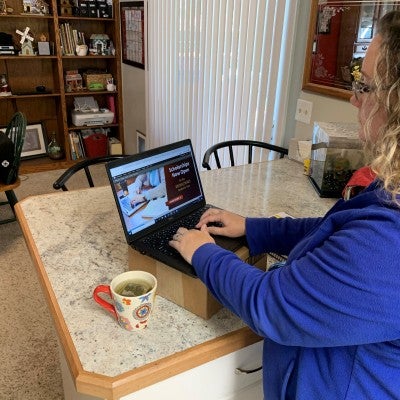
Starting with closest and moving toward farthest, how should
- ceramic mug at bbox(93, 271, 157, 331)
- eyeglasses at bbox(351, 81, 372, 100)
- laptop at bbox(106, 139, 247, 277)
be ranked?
eyeglasses at bbox(351, 81, 372, 100) → ceramic mug at bbox(93, 271, 157, 331) → laptop at bbox(106, 139, 247, 277)

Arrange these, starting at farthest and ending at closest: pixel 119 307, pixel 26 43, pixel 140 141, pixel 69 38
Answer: pixel 140 141 < pixel 69 38 < pixel 26 43 < pixel 119 307

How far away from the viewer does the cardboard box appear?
0.92m

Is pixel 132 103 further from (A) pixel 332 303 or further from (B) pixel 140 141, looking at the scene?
(A) pixel 332 303

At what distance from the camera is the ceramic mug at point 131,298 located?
0.84 meters

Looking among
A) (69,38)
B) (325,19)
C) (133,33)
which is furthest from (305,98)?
(69,38)

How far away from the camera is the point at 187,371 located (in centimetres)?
88

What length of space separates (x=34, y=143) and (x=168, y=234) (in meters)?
3.81

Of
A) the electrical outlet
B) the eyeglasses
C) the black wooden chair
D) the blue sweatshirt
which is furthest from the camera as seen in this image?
the black wooden chair

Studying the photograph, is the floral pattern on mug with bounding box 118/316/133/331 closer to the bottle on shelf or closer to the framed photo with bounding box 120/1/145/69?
the framed photo with bounding box 120/1/145/69

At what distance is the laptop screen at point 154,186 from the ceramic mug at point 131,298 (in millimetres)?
119

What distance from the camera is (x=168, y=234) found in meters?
1.05

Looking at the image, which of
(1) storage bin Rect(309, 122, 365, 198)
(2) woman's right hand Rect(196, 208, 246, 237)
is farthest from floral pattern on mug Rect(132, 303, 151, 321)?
Result: (1) storage bin Rect(309, 122, 365, 198)

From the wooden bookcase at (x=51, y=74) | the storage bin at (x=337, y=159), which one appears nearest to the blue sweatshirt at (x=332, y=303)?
the storage bin at (x=337, y=159)

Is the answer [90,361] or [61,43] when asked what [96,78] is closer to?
[61,43]
